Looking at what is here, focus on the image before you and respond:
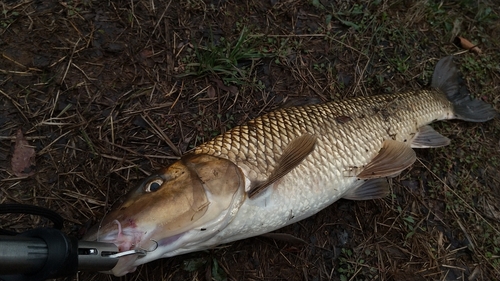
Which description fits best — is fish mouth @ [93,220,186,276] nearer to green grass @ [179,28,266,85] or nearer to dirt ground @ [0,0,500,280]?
dirt ground @ [0,0,500,280]

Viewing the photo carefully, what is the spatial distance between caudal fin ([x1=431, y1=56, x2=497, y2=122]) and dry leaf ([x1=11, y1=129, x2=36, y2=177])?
11.0 feet

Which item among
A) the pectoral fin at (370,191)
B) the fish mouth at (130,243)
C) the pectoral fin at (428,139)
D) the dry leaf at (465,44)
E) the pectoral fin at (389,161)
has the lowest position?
the pectoral fin at (370,191)

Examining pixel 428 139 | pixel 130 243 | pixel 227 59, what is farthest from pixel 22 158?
pixel 428 139

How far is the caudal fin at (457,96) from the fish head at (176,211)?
7.73 feet

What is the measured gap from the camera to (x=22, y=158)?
8.71 feet

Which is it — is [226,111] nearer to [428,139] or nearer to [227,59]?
[227,59]

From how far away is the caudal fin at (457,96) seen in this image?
3.64 m

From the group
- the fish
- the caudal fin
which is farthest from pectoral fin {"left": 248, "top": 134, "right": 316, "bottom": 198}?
the caudal fin

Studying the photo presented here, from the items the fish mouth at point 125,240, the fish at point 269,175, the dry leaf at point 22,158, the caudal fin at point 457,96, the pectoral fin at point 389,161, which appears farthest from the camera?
the caudal fin at point 457,96

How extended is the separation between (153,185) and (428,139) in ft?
7.59

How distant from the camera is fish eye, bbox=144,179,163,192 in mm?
2158

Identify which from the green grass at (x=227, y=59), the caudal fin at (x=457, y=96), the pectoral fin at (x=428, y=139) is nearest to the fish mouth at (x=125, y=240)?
the green grass at (x=227, y=59)

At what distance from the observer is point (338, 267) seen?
2.95 metres

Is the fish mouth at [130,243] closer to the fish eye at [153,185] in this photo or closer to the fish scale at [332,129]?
the fish eye at [153,185]
